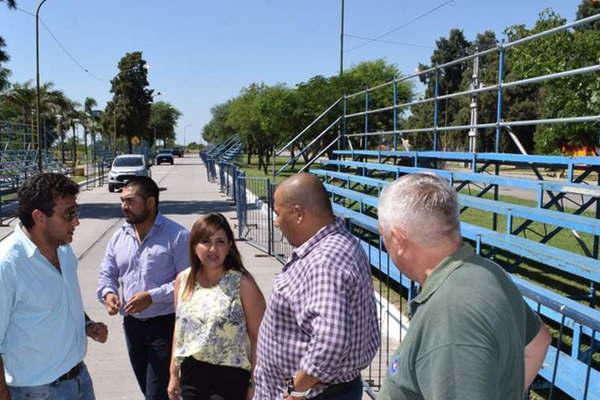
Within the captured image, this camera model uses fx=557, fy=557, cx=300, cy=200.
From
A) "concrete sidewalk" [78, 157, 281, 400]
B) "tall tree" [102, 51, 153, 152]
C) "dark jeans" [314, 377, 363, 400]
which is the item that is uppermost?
"tall tree" [102, 51, 153, 152]

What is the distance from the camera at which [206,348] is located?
279cm

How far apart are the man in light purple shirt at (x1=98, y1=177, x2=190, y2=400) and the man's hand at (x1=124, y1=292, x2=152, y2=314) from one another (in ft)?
0.28

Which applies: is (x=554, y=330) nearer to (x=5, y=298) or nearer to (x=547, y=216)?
(x=547, y=216)

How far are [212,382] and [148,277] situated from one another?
952 mm

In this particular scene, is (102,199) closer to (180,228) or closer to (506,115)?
(180,228)

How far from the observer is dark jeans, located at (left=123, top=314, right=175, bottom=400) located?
3.45 meters

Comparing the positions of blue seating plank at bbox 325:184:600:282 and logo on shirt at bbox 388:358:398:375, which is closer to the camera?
logo on shirt at bbox 388:358:398:375

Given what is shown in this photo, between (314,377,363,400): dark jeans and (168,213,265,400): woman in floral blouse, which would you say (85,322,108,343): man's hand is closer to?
(168,213,265,400): woman in floral blouse

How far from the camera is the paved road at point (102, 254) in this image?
4.92 metres

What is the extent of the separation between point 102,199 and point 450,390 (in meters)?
21.6

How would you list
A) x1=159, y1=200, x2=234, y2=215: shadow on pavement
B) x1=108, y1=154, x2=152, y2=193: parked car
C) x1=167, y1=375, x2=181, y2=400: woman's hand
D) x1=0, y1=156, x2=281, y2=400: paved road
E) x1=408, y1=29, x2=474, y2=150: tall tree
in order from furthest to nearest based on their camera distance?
1. x1=408, y1=29, x2=474, y2=150: tall tree
2. x1=108, y1=154, x2=152, y2=193: parked car
3. x1=159, y1=200, x2=234, y2=215: shadow on pavement
4. x1=0, y1=156, x2=281, y2=400: paved road
5. x1=167, y1=375, x2=181, y2=400: woman's hand

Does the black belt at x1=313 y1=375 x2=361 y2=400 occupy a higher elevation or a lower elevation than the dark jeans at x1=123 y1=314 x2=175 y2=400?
higher

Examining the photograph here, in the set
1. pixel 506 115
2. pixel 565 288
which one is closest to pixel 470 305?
pixel 565 288

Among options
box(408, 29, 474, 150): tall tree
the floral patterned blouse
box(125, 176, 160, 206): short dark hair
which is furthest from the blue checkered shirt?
box(408, 29, 474, 150): tall tree
